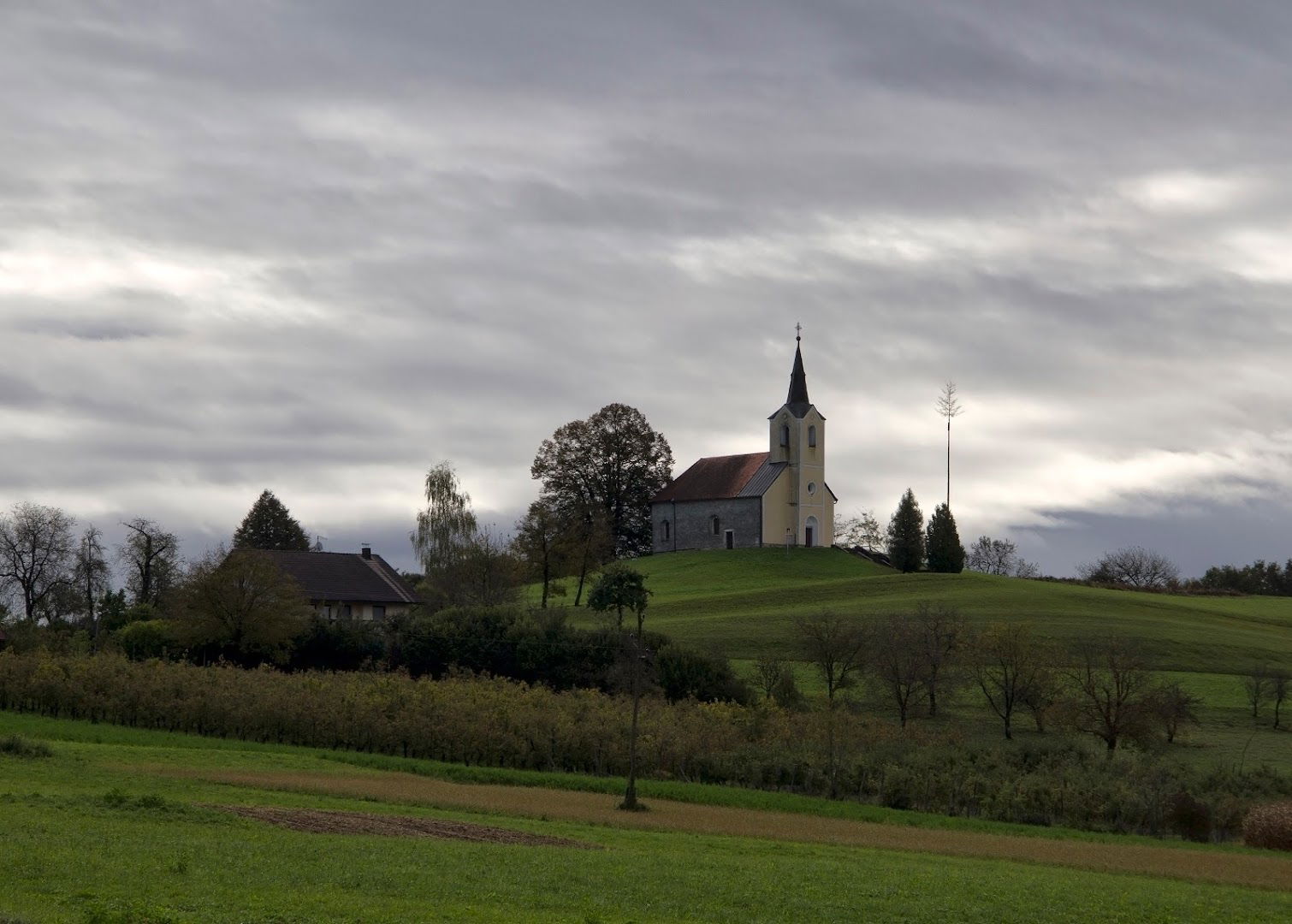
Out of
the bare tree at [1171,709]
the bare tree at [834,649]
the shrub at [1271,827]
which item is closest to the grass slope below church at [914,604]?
the bare tree at [834,649]

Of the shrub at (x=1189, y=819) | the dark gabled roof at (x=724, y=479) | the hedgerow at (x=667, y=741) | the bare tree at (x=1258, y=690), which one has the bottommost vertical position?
Answer: the shrub at (x=1189, y=819)

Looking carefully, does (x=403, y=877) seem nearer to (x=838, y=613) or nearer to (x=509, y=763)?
(x=509, y=763)

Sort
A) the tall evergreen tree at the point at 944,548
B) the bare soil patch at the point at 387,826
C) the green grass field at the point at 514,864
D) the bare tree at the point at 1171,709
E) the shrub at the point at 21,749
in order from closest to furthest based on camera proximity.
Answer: the green grass field at the point at 514,864, the bare soil patch at the point at 387,826, the shrub at the point at 21,749, the bare tree at the point at 1171,709, the tall evergreen tree at the point at 944,548

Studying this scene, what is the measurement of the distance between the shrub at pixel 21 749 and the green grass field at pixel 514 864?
0.55 meters

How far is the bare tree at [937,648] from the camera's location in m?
50.7

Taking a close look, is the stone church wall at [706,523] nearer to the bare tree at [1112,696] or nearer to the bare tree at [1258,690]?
the bare tree at [1112,696]

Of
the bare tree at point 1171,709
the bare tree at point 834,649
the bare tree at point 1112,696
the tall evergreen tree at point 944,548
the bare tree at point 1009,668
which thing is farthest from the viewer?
the tall evergreen tree at point 944,548

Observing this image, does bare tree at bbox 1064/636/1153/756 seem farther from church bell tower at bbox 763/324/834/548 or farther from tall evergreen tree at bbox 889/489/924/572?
church bell tower at bbox 763/324/834/548

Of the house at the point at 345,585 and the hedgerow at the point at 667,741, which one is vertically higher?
the house at the point at 345,585

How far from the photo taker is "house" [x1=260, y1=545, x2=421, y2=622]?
2968 inches

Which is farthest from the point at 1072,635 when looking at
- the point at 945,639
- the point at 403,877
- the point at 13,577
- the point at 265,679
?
the point at 13,577

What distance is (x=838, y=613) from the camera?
69938mm

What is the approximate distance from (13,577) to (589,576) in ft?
130

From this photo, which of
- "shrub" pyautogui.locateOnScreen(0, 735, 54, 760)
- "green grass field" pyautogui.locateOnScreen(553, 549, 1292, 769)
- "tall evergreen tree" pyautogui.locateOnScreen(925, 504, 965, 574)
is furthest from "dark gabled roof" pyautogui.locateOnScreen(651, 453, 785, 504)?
"shrub" pyautogui.locateOnScreen(0, 735, 54, 760)
